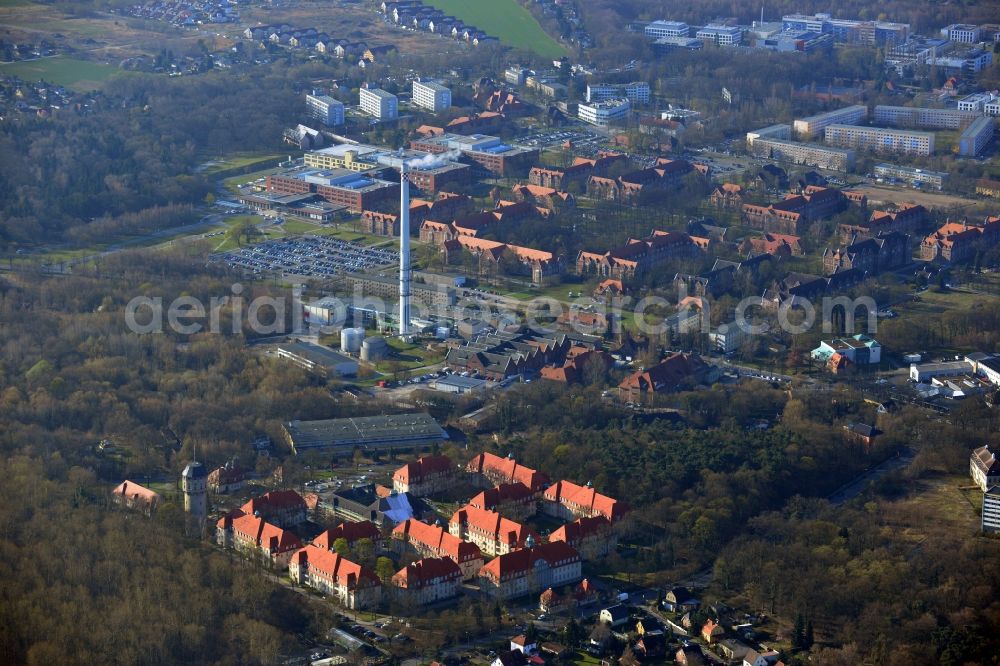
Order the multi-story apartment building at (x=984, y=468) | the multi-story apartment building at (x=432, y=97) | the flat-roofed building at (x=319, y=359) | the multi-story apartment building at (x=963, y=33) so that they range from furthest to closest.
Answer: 1. the multi-story apartment building at (x=963, y=33)
2. the multi-story apartment building at (x=432, y=97)
3. the flat-roofed building at (x=319, y=359)
4. the multi-story apartment building at (x=984, y=468)

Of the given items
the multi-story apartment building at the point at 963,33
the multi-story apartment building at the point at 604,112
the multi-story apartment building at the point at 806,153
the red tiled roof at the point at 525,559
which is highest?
the multi-story apartment building at the point at 963,33

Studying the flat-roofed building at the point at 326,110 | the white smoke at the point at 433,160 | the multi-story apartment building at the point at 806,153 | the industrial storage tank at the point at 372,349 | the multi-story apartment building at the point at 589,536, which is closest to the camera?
the multi-story apartment building at the point at 589,536

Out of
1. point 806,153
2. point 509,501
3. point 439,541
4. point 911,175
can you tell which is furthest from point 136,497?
point 806,153

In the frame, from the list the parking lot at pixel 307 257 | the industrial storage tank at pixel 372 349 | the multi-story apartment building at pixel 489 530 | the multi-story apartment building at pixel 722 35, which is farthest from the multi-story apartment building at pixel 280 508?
the multi-story apartment building at pixel 722 35

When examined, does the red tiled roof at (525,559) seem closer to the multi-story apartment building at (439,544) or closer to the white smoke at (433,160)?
the multi-story apartment building at (439,544)

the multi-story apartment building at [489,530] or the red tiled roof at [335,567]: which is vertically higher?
the red tiled roof at [335,567]

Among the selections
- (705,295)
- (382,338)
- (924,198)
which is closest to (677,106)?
(924,198)

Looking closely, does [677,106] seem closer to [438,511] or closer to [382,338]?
[382,338]
